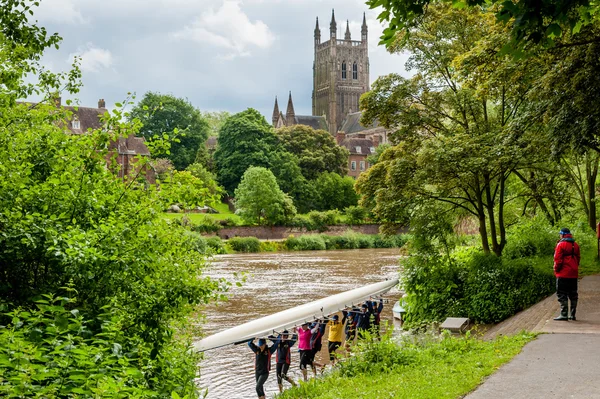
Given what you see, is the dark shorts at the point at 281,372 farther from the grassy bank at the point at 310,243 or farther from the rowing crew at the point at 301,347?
the grassy bank at the point at 310,243

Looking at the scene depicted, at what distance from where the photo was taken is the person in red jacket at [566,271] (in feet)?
45.6

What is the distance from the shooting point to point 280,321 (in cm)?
1711

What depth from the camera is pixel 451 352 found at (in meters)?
12.0

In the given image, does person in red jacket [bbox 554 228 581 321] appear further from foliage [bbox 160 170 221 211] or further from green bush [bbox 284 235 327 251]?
green bush [bbox 284 235 327 251]

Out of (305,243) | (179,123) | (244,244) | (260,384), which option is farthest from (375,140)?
(260,384)

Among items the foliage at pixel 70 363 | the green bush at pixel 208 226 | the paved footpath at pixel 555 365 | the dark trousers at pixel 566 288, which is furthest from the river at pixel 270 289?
the green bush at pixel 208 226

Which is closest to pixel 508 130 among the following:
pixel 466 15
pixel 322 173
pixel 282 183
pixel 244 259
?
pixel 466 15

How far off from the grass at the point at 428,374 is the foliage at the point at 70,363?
2796 mm

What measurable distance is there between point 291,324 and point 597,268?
434 inches

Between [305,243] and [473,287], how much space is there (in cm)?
4939

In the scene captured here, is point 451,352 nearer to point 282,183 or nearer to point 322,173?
point 282,183

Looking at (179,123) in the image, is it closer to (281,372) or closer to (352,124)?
(352,124)

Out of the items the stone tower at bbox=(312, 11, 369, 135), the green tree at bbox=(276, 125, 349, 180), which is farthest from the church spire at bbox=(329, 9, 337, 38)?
the green tree at bbox=(276, 125, 349, 180)

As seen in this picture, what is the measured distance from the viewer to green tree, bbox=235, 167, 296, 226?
74375mm
